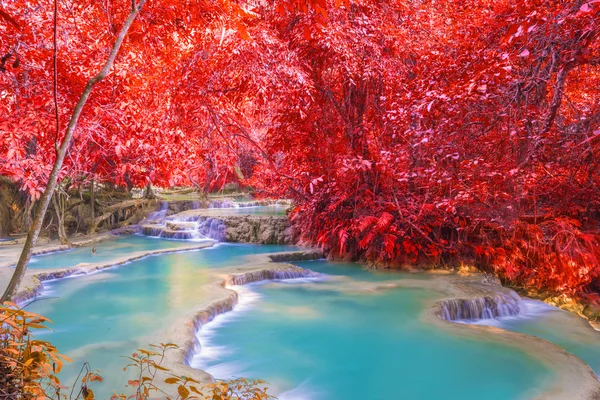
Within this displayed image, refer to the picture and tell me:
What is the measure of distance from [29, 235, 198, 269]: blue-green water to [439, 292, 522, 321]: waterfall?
7.44 metres

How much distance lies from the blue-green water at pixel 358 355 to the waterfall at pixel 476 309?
404 millimetres

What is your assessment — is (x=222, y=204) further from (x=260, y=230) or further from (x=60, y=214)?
(x=60, y=214)

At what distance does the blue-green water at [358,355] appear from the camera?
4340 millimetres

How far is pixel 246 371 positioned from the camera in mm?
4656

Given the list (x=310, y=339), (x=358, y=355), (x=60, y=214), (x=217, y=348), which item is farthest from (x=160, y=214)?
(x=358, y=355)

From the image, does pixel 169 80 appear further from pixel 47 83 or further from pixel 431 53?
pixel 431 53

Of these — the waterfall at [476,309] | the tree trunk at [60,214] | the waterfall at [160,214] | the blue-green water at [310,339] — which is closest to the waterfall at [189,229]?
the waterfall at [160,214]

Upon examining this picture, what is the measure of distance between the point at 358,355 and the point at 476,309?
250 cm

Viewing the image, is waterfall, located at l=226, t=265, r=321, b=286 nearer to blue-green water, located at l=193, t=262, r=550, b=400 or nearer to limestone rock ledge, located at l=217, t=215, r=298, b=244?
blue-green water, located at l=193, t=262, r=550, b=400

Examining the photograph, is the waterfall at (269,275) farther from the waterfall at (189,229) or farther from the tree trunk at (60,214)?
the tree trunk at (60,214)

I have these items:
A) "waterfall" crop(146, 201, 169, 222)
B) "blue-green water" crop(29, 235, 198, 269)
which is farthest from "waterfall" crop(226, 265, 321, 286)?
"waterfall" crop(146, 201, 169, 222)

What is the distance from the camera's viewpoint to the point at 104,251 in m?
11.9

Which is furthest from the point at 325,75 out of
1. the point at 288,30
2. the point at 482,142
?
the point at 482,142

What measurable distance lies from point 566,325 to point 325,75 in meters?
6.56
